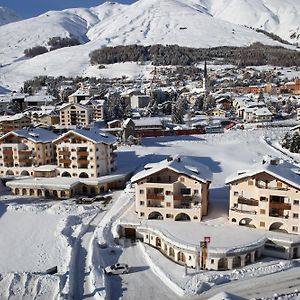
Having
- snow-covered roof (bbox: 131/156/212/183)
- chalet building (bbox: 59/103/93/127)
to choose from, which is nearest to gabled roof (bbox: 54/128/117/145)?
snow-covered roof (bbox: 131/156/212/183)

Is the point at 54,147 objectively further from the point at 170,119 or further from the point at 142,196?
the point at 170,119

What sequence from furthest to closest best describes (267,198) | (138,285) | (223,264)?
(267,198)
(223,264)
(138,285)

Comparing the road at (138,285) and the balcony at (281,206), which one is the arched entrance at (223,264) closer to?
the road at (138,285)

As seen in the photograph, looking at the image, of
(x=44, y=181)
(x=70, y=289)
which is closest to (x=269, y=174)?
(x=70, y=289)

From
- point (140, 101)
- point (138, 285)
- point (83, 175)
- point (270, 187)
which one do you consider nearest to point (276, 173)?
point (270, 187)

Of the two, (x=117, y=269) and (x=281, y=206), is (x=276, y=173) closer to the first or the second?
(x=281, y=206)

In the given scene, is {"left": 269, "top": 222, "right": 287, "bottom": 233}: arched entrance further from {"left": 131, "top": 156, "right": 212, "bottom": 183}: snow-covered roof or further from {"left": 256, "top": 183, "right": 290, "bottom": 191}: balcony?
{"left": 131, "top": 156, "right": 212, "bottom": 183}: snow-covered roof

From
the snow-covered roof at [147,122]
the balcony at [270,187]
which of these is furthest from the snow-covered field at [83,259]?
the snow-covered roof at [147,122]
